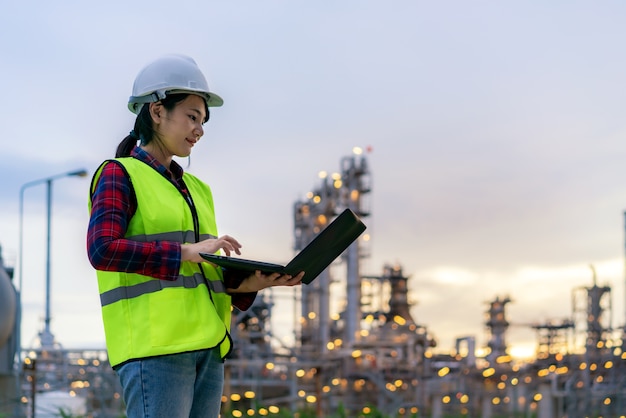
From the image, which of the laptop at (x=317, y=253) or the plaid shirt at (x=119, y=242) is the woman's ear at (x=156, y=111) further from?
the laptop at (x=317, y=253)

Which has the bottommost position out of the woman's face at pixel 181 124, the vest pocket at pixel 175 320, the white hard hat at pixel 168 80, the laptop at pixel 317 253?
the vest pocket at pixel 175 320

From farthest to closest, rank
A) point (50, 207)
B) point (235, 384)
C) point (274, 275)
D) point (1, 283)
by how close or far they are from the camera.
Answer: point (235, 384), point (50, 207), point (1, 283), point (274, 275)

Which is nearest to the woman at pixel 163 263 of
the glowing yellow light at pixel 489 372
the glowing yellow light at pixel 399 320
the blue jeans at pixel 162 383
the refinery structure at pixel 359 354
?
the blue jeans at pixel 162 383

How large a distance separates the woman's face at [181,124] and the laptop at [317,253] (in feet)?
1.24

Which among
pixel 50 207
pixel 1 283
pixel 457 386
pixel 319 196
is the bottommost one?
pixel 457 386

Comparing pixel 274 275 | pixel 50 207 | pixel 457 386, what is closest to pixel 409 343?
pixel 457 386

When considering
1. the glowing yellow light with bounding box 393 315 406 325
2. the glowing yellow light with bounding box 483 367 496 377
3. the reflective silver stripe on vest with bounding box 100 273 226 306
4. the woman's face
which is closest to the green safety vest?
the reflective silver stripe on vest with bounding box 100 273 226 306

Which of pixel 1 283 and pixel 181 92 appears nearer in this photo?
pixel 181 92

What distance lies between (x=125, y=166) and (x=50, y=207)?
26.2 m

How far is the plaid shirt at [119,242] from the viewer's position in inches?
109

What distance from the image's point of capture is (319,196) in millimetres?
41031

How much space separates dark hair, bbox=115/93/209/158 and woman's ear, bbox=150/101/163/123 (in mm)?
13

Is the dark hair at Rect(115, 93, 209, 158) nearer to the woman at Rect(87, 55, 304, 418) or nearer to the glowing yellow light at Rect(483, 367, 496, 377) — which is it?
the woman at Rect(87, 55, 304, 418)

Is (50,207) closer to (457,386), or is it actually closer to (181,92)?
(457,386)
